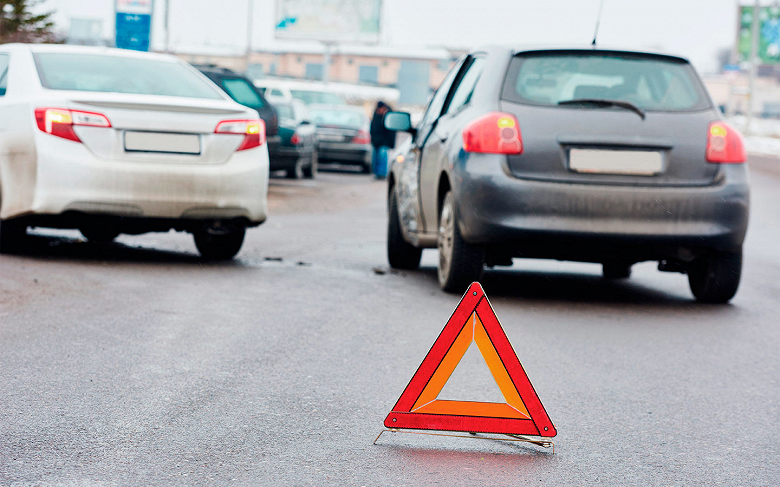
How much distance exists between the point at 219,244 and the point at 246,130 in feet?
3.66

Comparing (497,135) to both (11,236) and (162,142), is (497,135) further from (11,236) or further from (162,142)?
(11,236)

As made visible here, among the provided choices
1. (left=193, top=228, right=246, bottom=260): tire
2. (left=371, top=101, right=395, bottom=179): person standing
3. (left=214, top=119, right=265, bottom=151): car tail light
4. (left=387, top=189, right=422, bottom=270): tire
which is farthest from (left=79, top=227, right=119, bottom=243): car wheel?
(left=371, top=101, right=395, bottom=179): person standing

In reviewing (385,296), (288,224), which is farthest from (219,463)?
(288,224)

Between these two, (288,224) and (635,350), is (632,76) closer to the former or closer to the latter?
(635,350)

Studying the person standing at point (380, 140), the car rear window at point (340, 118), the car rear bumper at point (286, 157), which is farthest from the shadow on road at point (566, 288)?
the car rear window at point (340, 118)

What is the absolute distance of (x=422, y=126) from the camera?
8.73m

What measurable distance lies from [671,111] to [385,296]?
6.84ft

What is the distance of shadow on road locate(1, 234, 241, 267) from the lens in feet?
28.5

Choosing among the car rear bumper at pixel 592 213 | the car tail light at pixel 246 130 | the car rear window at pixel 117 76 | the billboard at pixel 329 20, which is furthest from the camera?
the billboard at pixel 329 20

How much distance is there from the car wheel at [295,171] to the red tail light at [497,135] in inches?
568

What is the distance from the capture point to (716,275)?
7.43m

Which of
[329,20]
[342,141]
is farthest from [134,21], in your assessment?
[329,20]

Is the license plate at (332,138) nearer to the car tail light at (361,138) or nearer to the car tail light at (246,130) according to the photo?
the car tail light at (361,138)

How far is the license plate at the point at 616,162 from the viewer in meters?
6.88
